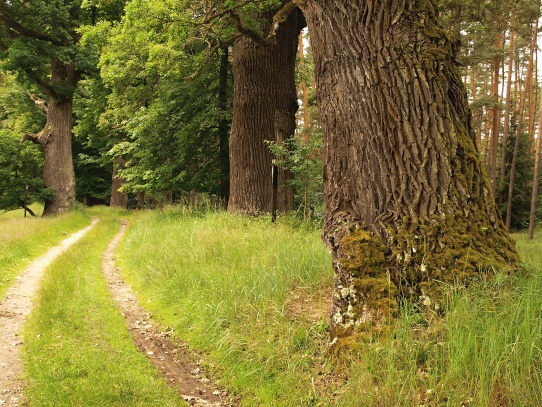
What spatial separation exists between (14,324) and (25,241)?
5.52m

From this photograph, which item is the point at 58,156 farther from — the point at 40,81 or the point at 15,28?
the point at 15,28

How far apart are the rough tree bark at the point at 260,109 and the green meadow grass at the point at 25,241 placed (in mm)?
4778

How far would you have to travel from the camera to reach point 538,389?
262cm

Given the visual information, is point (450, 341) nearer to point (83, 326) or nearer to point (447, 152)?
point (447, 152)

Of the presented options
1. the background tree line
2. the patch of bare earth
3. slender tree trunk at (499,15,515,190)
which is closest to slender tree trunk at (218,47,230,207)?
the background tree line

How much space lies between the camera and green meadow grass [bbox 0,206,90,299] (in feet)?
27.2

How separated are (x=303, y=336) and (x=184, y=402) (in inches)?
48.1

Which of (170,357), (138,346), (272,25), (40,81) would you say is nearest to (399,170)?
(170,357)

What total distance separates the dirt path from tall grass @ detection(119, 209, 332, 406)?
170cm

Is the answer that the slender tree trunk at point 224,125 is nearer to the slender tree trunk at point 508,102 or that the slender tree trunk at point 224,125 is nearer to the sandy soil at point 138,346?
the sandy soil at point 138,346

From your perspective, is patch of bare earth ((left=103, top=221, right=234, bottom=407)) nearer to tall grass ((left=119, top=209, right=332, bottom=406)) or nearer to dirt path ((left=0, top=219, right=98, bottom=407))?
tall grass ((left=119, top=209, right=332, bottom=406))

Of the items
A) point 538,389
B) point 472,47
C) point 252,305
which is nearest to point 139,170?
point 252,305

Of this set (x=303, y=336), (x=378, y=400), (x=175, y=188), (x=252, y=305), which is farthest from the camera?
(x=175, y=188)

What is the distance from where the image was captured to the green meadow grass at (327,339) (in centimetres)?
282
